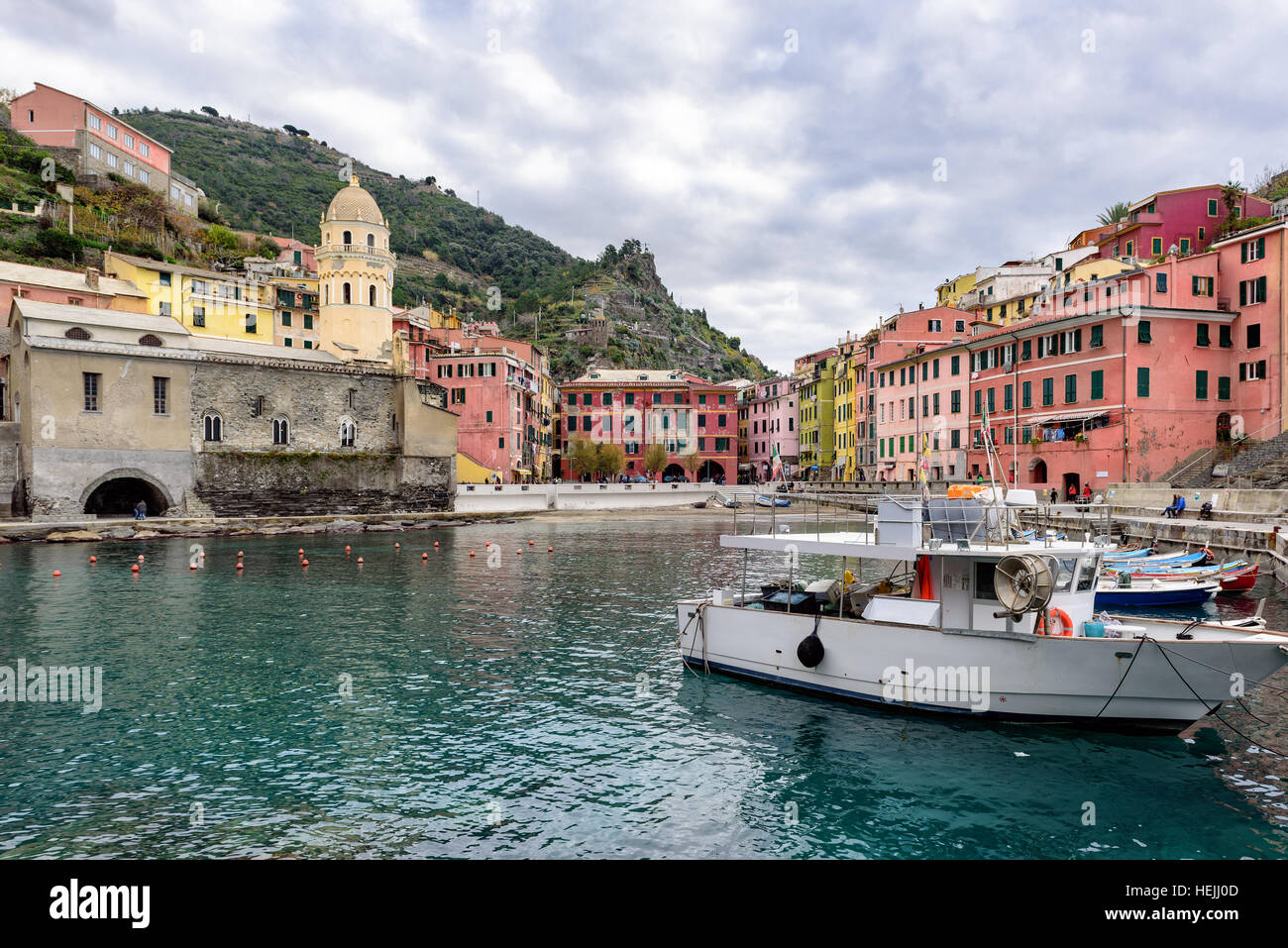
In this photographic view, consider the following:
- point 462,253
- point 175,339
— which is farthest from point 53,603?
point 462,253

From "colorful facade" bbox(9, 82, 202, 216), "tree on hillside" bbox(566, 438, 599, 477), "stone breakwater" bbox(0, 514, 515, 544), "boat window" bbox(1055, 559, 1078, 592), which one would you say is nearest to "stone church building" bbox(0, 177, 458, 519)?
"stone breakwater" bbox(0, 514, 515, 544)

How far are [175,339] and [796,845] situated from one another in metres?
59.3

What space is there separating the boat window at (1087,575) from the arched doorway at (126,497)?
55.8 m

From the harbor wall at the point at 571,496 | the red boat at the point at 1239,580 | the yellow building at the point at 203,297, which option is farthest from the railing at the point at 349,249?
the red boat at the point at 1239,580

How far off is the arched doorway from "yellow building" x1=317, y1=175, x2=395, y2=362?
19148 mm

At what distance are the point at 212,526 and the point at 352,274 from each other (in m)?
28.0

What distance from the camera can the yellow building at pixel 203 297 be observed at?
63.1 meters

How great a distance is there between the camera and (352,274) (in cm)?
6794

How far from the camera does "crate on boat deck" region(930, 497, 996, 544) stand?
1460 centimetres

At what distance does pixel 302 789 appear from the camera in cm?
1120

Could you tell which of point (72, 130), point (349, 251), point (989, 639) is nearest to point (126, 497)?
point (349, 251)

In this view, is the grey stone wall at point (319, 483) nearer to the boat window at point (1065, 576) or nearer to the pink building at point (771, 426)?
the pink building at point (771, 426)

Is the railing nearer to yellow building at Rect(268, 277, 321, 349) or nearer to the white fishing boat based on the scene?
yellow building at Rect(268, 277, 321, 349)

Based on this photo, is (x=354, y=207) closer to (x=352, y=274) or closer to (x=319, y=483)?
(x=352, y=274)
